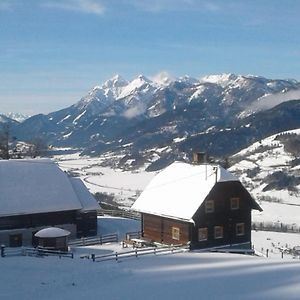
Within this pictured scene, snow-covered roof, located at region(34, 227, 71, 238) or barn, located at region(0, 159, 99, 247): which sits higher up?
barn, located at region(0, 159, 99, 247)

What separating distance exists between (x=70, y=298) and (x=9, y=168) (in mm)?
26755

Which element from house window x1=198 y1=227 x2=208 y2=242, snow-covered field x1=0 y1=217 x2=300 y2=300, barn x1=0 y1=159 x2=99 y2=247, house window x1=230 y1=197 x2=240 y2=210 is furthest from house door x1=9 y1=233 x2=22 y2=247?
house window x1=230 y1=197 x2=240 y2=210

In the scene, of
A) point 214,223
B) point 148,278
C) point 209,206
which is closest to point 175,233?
point 214,223

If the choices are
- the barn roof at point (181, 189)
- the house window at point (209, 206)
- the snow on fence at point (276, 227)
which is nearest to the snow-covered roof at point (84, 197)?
the barn roof at point (181, 189)

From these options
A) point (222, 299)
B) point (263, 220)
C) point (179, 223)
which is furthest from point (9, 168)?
point (263, 220)

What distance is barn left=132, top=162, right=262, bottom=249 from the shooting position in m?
39.2

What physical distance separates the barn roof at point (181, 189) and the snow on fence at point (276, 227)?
213 feet

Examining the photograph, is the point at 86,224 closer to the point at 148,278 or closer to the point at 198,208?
the point at 198,208

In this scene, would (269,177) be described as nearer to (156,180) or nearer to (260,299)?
(156,180)

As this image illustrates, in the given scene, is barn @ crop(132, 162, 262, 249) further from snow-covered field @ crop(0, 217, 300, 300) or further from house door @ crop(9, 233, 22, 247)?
house door @ crop(9, 233, 22, 247)

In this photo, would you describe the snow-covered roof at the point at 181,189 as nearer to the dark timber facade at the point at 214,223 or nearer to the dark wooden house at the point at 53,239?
the dark timber facade at the point at 214,223

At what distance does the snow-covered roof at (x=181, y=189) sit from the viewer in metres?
39.3

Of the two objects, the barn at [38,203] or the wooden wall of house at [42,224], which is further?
the barn at [38,203]

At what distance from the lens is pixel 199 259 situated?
3259cm
